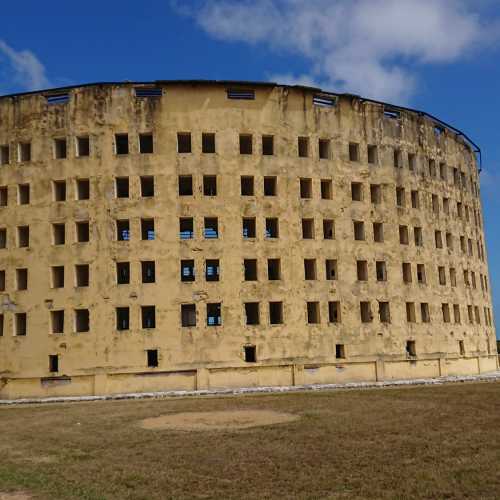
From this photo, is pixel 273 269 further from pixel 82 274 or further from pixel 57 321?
pixel 57 321

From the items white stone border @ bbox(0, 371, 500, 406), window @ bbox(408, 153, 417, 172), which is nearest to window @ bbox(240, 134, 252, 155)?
window @ bbox(408, 153, 417, 172)

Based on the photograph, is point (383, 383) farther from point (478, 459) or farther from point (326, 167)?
point (478, 459)

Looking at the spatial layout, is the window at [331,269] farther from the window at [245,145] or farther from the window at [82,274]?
the window at [82,274]

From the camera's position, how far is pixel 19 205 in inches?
1190

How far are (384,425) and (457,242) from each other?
24.7 m

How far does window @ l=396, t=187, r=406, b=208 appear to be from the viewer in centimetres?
3412

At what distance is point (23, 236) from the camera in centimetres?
3033

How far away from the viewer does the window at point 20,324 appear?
96.1 feet

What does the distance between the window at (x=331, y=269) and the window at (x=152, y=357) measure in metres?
9.55

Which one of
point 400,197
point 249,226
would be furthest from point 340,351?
point 400,197

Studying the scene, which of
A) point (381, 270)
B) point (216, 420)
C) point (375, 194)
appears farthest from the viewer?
point (375, 194)

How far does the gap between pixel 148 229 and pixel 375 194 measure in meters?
12.6

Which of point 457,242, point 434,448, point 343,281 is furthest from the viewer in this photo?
point 457,242

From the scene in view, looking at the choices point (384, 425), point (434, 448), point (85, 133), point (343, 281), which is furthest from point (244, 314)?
point (434, 448)
